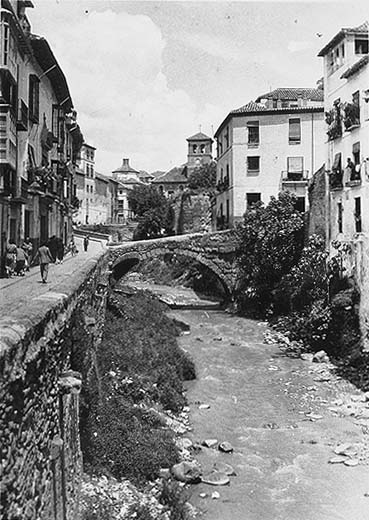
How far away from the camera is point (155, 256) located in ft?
121

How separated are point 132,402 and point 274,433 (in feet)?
15.7

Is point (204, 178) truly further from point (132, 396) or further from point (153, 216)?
point (132, 396)

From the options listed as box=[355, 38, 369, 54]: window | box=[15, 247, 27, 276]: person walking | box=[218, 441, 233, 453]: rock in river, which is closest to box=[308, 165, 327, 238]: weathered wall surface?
box=[355, 38, 369, 54]: window

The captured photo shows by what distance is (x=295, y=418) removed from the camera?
19.2 metres

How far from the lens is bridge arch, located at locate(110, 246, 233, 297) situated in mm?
35734

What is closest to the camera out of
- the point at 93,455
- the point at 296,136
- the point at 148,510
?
the point at 148,510

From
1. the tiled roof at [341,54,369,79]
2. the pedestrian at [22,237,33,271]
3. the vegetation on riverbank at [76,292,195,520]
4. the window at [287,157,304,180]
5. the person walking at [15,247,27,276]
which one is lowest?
the vegetation on riverbank at [76,292,195,520]

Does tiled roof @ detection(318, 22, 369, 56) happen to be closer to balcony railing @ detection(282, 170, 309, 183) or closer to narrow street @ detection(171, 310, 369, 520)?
balcony railing @ detection(282, 170, 309, 183)

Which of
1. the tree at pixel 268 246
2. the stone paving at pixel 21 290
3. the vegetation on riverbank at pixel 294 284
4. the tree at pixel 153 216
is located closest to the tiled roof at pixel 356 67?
the vegetation on riverbank at pixel 294 284

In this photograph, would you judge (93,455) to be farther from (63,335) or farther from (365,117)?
(365,117)

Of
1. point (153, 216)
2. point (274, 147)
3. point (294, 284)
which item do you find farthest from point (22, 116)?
point (153, 216)

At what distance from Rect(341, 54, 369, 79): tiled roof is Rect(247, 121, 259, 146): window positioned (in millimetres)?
14345

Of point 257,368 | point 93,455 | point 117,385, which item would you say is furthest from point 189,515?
point 257,368

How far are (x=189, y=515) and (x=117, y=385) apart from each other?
6.08 meters
